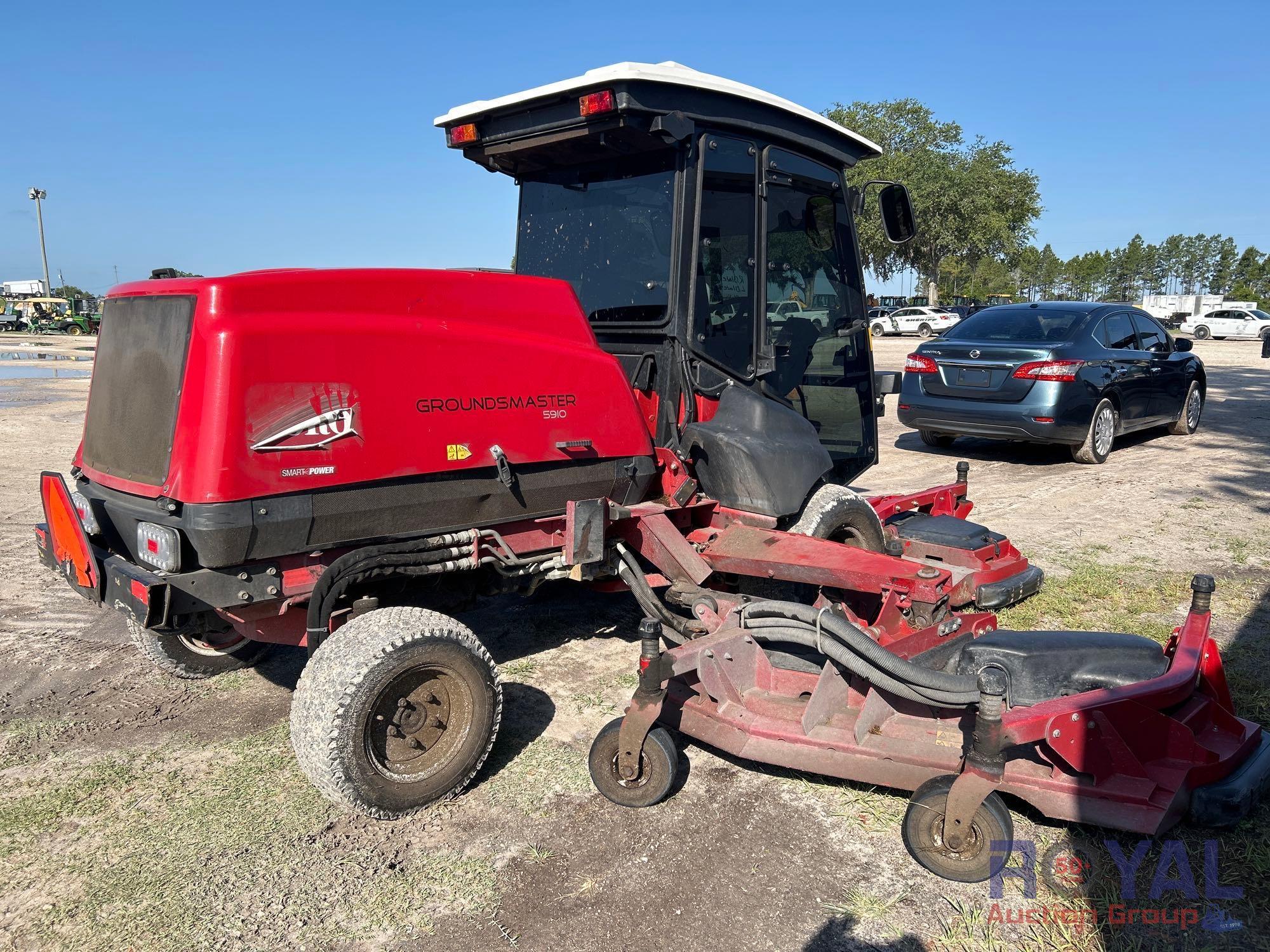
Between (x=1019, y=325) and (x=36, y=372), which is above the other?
(x=1019, y=325)

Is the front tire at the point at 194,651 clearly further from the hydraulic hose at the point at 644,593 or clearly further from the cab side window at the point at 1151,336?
the cab side window at the point at 1151,336

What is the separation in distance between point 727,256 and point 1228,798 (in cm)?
279

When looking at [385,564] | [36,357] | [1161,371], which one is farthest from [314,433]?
[36,357]

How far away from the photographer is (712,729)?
10.4ft

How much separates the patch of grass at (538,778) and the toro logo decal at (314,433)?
140 cm

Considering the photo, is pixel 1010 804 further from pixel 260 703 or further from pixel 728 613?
pixel 260 703

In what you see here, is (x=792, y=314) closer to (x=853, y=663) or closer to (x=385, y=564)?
(x=853, y=663)

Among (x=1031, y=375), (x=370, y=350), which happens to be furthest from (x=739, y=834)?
(x=1031, y=375)

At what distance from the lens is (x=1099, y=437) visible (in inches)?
363

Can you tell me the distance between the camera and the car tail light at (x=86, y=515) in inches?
132

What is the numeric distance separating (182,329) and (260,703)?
73.1 inches

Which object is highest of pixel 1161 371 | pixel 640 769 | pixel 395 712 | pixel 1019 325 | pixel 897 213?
pixel 897 213

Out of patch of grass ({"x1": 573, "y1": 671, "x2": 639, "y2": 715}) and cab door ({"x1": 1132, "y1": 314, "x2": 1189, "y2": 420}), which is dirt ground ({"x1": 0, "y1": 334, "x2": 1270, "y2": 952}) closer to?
patch of grass ({"x1": 573, "y1": 671, "x2": 639, "y2": 715})

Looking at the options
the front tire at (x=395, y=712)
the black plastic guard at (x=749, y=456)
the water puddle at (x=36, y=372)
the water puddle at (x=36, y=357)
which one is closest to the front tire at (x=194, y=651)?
the front tire at (x=395, y=712)
